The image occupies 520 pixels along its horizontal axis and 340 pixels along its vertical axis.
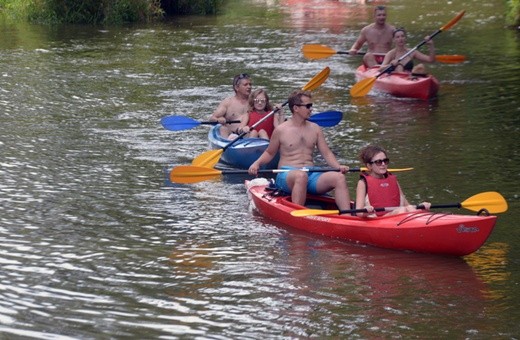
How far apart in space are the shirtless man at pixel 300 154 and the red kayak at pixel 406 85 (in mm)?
6408

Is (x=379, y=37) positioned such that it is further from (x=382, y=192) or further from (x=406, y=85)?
(x=382, y=192)

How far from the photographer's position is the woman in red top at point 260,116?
11.9 meters

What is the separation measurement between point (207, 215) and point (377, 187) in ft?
6.28

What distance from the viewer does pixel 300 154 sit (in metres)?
10.0

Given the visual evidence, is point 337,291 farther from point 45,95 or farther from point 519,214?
point 45,95

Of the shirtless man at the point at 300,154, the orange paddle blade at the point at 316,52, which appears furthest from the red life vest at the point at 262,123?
the orange paddle blade at the point at 316,52

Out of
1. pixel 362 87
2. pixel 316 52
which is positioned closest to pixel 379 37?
pixel 316 52

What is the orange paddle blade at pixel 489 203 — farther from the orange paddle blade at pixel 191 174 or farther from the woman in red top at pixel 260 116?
the woman in red top at pixel 260 116

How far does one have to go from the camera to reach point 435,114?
15133mm

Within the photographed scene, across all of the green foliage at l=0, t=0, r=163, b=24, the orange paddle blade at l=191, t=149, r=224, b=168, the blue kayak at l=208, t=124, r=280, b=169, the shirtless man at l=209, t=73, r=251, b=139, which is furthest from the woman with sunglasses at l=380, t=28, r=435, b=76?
the green foliage at l=0, t=0, r=163, b=24

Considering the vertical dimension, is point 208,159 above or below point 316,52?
below

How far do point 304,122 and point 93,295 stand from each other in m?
2.98

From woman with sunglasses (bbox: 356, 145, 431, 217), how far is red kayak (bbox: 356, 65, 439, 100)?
24.1 feet

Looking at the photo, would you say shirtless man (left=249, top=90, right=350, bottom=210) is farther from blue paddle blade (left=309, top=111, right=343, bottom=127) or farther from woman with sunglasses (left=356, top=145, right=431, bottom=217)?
blue paddle blade (left=309, top=111, right=343, bottom=127)
